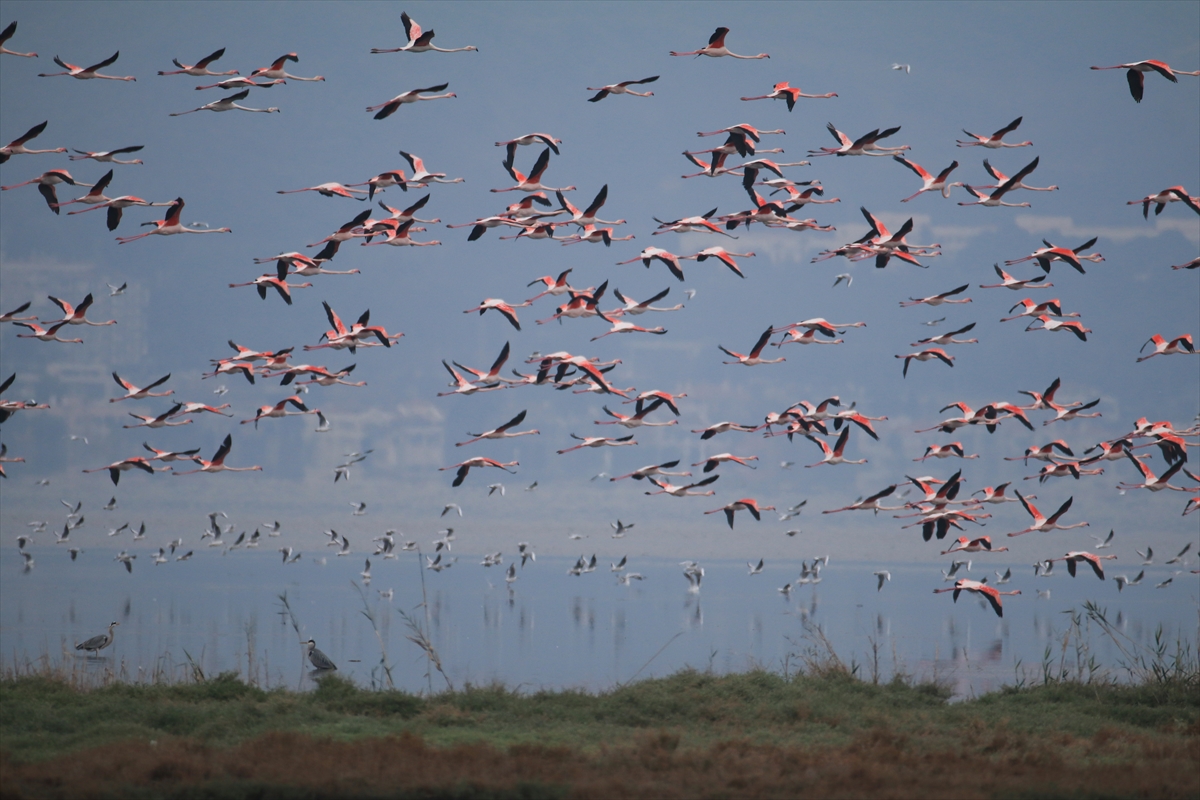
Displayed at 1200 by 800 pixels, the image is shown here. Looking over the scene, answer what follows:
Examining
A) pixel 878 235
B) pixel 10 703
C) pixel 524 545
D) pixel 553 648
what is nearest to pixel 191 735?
pixel 10 703

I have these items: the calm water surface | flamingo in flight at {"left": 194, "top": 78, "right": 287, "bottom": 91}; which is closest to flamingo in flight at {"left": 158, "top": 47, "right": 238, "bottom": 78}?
flamingo in flight at {"left": 194, "top": 78, "right": 287, "bottom": 91}

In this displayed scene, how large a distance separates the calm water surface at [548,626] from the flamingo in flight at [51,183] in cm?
939

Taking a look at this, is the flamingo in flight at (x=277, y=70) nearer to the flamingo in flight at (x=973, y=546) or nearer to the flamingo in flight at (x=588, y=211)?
the flamingo in flight at (x=588, y=211)

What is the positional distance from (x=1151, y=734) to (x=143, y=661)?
2586 centimetres

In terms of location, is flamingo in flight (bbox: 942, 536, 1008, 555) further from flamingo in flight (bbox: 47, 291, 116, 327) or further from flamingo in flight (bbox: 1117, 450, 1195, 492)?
flamingo in flight (bbox: 47, 291, 116, 327)

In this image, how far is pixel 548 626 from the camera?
44969mm

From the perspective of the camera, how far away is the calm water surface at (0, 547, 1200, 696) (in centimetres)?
2941

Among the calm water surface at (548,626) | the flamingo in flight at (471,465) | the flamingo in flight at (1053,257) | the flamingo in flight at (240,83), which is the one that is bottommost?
the calm water surface at (548,626)

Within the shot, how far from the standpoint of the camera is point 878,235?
24.7m

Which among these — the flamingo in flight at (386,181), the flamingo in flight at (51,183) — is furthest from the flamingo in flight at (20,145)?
the flamingo in flight at (386,181)

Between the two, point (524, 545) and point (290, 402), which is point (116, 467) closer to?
point (290, 402)

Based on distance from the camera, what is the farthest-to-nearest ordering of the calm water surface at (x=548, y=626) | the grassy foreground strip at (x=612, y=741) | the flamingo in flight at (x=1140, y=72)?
the calm water surface at (x=548, y=626) → the flamingo in flight at (x=1140, y=72) → the grassy foreground strip at (x=612, y=741)

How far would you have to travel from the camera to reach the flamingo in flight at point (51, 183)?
22.2 metres

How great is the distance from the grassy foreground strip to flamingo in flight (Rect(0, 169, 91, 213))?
10.8 m
